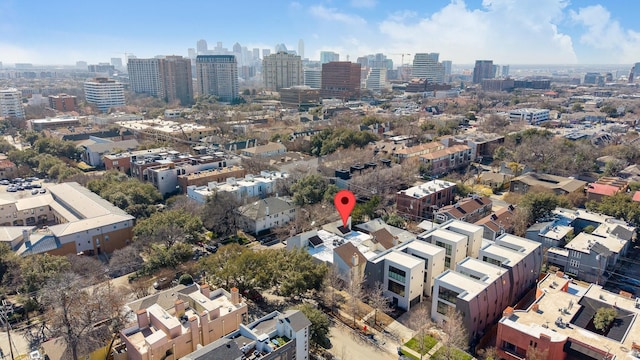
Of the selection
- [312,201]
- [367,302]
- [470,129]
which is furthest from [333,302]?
[470,129]

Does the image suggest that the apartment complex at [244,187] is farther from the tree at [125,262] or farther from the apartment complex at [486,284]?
the apartment complex at [486,284]

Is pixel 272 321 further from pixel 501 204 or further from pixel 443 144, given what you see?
pixel 443 144

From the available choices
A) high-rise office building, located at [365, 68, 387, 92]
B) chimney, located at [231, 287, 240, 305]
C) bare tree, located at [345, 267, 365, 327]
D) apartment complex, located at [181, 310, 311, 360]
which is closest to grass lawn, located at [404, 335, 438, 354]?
bare tree, located at [345, 267, 365, 327]

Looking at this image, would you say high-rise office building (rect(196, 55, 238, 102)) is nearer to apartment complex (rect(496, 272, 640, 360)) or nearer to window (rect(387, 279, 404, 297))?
window (rect(387, 279, 404, 297))

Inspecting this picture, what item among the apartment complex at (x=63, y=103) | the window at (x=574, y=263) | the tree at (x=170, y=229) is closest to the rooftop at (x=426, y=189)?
the window at (x=574, y=263)

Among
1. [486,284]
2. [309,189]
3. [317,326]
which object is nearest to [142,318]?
[317,326]

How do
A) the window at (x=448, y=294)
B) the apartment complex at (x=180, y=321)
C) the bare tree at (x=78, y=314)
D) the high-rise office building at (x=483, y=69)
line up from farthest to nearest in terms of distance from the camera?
1. the high-rise office building at (x=483, y=69)
2. the window at (x=448, y=294)
3. the bare tree at (x=78, y=314)
4. the apartment complex at (x=180, y=321)
